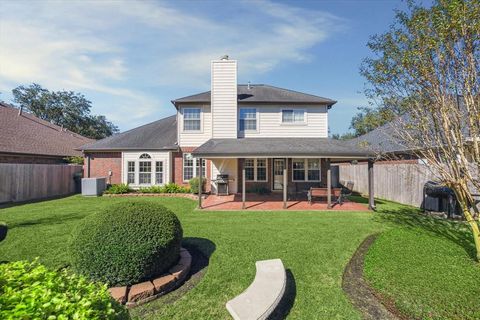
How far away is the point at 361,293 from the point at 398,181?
11266mm

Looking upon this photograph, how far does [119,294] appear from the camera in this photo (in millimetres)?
3865

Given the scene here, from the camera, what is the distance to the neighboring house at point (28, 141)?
15.7m

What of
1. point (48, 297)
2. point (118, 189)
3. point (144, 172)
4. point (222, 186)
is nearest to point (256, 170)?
point (222, 186)

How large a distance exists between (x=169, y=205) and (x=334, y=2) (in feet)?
39.2

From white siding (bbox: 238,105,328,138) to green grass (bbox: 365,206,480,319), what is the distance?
345 inches

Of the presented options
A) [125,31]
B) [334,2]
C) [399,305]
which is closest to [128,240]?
[399,305]

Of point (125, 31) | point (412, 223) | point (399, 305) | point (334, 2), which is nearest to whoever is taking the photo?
point (399, 305)

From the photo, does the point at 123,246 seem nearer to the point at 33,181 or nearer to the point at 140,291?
the point at 140,291

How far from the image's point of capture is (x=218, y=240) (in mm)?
6910

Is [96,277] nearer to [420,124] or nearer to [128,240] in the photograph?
[128,240]

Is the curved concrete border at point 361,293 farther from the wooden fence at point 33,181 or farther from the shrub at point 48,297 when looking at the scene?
the wooden fence at point 33,181

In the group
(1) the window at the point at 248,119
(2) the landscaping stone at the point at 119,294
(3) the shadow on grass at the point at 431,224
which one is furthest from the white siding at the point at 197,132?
(2) the landscaping stone at the point at 119,294

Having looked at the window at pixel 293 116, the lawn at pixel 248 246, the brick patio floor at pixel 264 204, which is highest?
the window at pixel 293 116

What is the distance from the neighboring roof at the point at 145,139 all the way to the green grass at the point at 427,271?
13.5m
